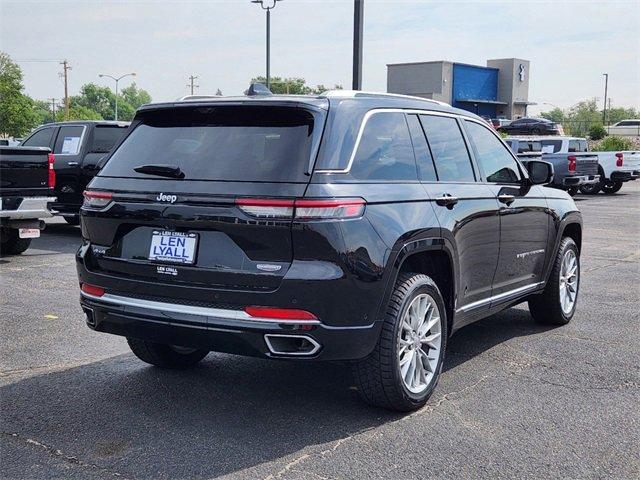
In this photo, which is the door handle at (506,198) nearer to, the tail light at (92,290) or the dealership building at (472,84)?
the tail light at (92,290)

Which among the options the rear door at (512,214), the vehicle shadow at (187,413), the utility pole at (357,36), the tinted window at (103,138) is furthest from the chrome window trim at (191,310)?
the utility pole at (357,36)

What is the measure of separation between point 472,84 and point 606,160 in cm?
3923

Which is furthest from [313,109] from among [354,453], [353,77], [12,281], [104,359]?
[353,77]

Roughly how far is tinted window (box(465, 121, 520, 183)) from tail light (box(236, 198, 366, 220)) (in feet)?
6.47

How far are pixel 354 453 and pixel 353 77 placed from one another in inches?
Answer: 444

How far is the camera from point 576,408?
15.5 ft

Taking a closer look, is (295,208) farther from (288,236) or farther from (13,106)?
(13,106)

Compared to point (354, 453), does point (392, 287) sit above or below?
above

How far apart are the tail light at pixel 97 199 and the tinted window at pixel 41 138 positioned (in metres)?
9.97

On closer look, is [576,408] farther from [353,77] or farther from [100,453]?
[353,77]

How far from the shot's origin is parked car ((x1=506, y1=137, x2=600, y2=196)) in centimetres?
2383

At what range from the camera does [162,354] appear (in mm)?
5301

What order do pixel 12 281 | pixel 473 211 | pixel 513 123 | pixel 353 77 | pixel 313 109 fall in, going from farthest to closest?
pixel 513 123
pixel 353 77
pixel 12 281
pixel 473 211
pixel 313 109

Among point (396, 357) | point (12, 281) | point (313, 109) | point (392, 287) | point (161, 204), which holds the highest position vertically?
point (313, 109)
